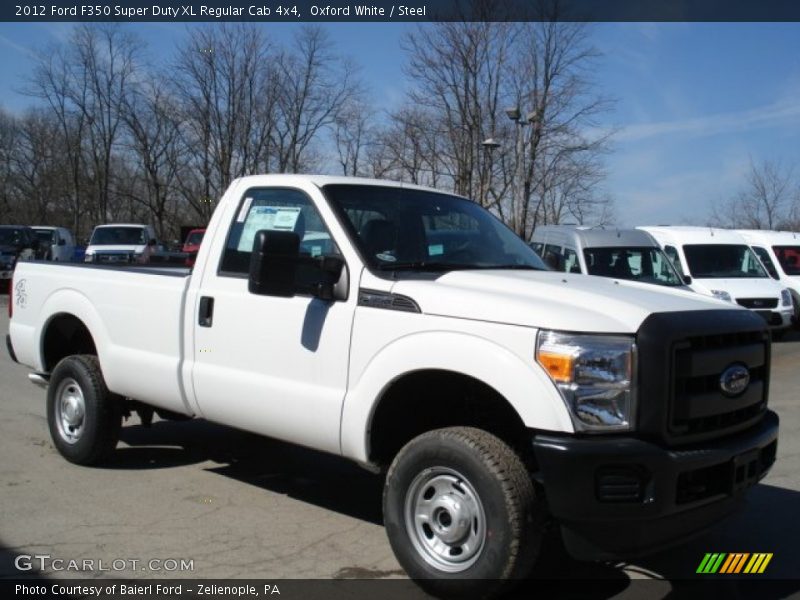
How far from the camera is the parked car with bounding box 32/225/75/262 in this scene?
25.4 m

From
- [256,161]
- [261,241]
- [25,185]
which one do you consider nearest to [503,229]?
[261,241]

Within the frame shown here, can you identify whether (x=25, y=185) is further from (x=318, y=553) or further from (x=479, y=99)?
(x=318, y=553)

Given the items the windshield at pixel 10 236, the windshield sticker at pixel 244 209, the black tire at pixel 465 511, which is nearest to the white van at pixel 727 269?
the windshield sticker at pixel 244 209

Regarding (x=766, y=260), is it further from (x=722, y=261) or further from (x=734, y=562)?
(x=734, y=562)

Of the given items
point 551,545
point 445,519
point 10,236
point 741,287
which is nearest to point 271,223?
point 445,519

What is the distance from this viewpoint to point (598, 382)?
11.3 feet

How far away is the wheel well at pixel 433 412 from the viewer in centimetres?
407

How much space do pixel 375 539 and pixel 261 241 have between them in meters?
1.89

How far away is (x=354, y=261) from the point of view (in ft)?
14.2

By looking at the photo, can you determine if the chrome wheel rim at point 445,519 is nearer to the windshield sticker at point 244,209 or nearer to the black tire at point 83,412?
the windshield sticker at point 244,209

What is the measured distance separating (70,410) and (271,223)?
95.3 inches

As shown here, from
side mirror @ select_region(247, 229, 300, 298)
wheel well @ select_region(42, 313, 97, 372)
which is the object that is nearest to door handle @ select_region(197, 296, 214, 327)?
side mirror @ select_region(247, 229, 300, 298)

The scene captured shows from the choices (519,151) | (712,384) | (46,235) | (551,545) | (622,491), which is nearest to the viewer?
(622,491)

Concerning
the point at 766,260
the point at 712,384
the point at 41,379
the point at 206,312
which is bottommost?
the point at 41,379
